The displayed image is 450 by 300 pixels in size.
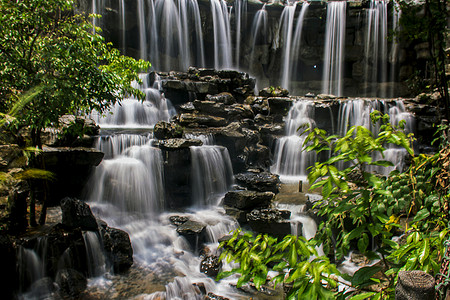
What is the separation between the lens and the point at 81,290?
5.38 m

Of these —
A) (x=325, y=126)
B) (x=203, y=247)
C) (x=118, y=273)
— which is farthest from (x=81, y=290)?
(x=325, y=126)

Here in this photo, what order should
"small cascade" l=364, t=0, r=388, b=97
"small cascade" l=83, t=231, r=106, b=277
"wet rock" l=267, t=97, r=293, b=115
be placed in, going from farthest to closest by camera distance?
"small cascade" l=364, t=0, r=388, b=97 → "wet rock" l=267, t=97, r=293, b=115 → "small cascade" l=83, t=231, r=106, b=277

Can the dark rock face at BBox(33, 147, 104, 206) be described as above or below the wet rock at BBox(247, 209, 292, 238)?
above

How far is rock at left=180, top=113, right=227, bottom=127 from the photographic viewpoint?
1329 cm

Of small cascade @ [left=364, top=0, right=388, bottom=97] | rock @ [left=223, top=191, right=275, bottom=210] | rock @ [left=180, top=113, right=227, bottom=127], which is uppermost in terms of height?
small cascade @ [left=364, top=0, right=388, bottom=97]

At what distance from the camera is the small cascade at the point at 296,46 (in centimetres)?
2231

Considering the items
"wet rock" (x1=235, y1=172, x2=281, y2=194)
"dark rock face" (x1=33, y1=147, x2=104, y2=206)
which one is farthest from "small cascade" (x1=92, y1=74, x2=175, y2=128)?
"wet rock" (x1=235, y1=172, x2=281, y2=194)

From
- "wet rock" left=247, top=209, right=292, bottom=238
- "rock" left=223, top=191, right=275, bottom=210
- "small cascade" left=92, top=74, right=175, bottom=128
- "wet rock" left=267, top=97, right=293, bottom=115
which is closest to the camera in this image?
"wet rock" left=247, top=209, right=292, bottom=238

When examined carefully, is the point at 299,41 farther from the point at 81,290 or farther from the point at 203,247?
the point at 81,290

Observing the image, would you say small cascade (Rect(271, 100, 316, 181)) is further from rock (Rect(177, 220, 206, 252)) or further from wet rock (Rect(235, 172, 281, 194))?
rock (Rect(177, 220, 206, 252))

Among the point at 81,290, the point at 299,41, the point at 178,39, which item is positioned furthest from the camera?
the point at 299,41

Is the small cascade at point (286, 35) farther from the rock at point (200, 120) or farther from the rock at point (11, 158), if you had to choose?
the rock at point (11, 158)

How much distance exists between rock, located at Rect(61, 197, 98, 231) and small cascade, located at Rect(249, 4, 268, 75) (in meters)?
20.6

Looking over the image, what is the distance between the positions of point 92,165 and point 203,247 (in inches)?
153
